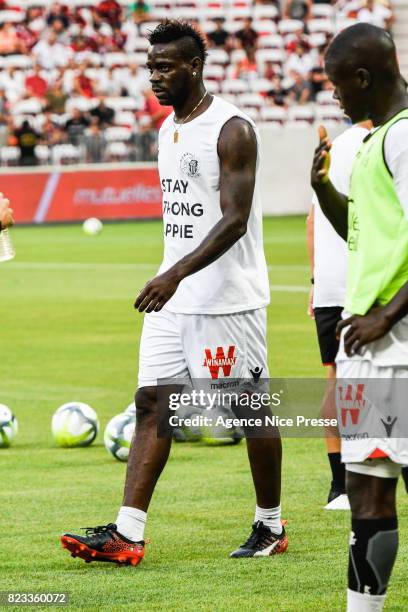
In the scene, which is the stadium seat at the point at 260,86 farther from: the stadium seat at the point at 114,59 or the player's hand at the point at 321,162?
the player's hand at the point at 321,162

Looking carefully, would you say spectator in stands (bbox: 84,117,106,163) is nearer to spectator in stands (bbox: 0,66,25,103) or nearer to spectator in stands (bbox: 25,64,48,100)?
spectator in stands (bbox: 25,64,48,100)

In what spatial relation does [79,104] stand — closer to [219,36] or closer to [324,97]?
[219,36]

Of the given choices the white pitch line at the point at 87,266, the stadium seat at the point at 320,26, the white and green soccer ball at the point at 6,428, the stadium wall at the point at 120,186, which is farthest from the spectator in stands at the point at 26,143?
the white and green soccer ball at the point at 6,428

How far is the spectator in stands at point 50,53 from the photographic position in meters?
35.0

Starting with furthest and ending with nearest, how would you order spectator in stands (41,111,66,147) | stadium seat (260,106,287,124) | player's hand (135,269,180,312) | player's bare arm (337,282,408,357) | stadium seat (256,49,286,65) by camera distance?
1. stadium seat (256,49,286,65)
2. stadium seat (260,106,287,124)
3. spectator in stands (41,111,66,147)
4. player's hand (135,269,180,312)
5. player's bare arm (337,282,408,357)

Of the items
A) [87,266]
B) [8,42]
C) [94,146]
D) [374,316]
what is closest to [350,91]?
[374,316]

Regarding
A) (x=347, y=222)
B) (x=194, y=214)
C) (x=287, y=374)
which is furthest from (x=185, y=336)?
(x=287, y=374)

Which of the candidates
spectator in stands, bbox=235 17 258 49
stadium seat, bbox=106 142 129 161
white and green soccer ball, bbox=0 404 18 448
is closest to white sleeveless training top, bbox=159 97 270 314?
white and green soccer ball, bbox=0 404 18 448

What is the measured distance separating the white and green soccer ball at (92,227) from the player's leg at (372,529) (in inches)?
1018

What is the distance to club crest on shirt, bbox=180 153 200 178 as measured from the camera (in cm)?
648

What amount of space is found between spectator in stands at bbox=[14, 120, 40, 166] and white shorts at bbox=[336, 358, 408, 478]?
2793 cm

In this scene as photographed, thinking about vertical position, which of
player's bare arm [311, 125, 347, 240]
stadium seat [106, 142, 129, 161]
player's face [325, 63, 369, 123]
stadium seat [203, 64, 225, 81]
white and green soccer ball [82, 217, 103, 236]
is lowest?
white and green soccer ball [82, 217, 103, 236]

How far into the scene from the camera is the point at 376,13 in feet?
126

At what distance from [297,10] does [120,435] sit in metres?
32.0
